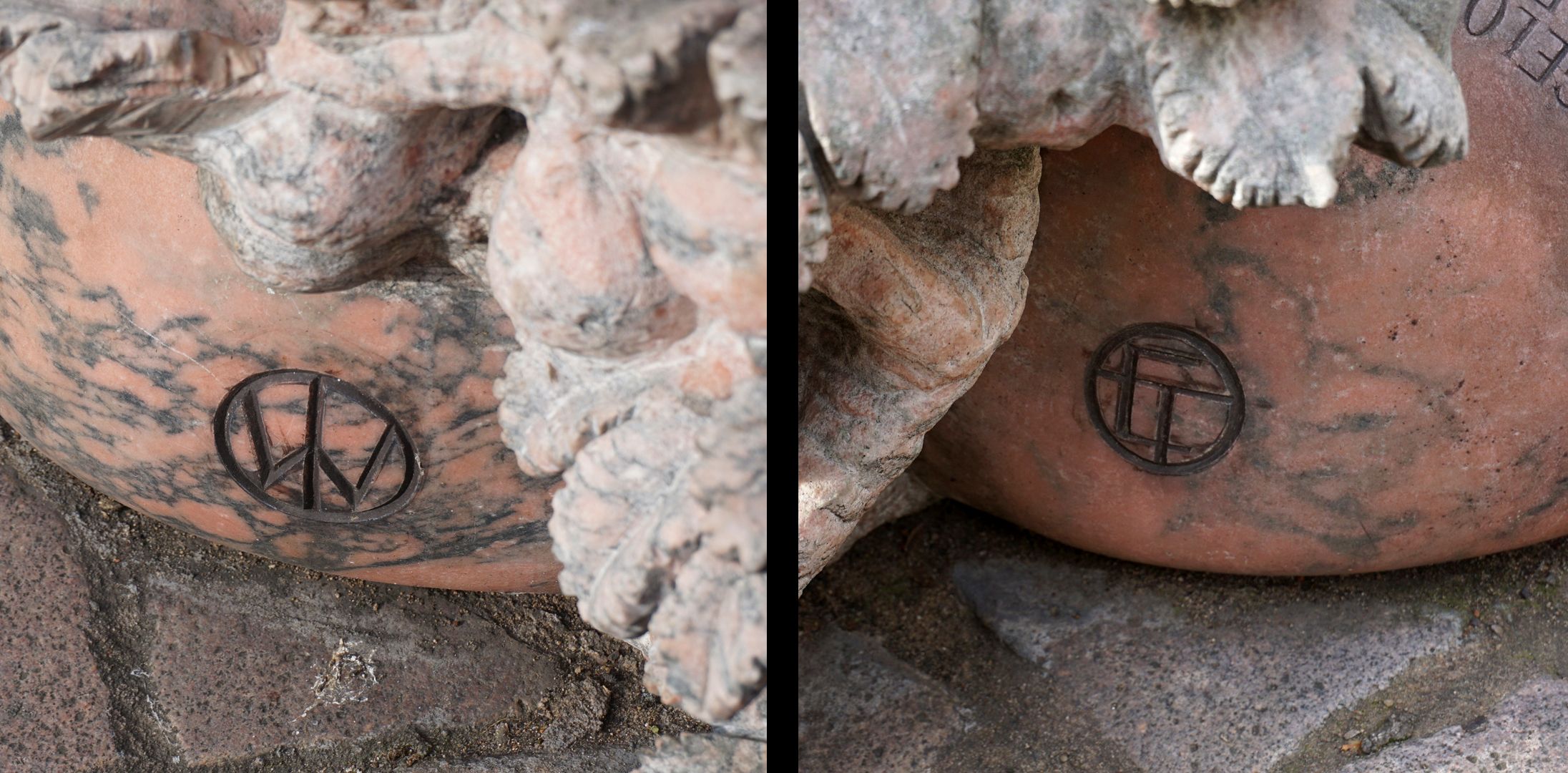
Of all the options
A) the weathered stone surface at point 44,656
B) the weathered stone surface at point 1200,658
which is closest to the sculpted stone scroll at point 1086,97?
the weathered stone surface at point 1200,658

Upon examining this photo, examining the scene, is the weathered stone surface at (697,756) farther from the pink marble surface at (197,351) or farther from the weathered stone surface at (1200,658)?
the weathered stone surface at (1200,658)

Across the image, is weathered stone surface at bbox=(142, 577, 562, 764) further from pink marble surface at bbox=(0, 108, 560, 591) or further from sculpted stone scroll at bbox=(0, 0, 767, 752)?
sculpted stone scroll at bbox=(0, 0, 767, 752)

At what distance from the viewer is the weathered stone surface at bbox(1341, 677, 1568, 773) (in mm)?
1511

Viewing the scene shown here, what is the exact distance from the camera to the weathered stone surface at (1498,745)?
151 cm

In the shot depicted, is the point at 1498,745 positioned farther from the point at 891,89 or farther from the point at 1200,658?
the point at 891,89

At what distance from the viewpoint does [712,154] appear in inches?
26.4

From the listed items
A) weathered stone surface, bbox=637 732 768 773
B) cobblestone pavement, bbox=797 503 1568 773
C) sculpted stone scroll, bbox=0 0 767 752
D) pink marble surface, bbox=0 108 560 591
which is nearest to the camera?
sculpted stone scroll, bbox=0 0 767 752

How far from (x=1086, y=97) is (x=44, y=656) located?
114 cm

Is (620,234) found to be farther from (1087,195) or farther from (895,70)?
(1087,195)

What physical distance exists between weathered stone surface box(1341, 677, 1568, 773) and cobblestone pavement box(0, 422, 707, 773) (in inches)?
28.4

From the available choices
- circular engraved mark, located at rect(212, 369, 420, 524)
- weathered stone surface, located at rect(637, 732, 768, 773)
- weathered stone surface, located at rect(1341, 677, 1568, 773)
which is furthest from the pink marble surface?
weathered stone surface, located at rect(1341, 677, 1568, 773)

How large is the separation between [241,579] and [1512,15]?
134 cm

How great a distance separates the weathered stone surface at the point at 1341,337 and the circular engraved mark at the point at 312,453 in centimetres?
59

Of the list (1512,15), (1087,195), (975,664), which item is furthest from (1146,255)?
(975,664)
